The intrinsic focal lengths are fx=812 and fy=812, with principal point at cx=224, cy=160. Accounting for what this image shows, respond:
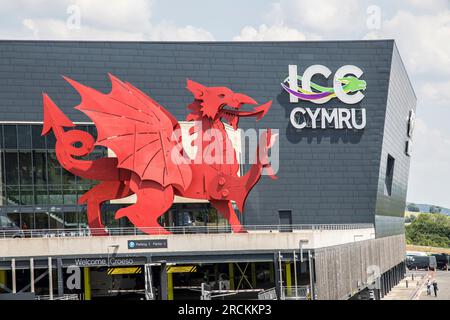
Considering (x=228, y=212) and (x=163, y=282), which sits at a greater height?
(x=228, y=212)

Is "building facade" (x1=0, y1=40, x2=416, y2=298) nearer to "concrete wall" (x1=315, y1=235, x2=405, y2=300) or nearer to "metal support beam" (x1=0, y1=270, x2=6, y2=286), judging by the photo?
"concrete wall" (x1=315, y1=235, x2=405, y2=300)

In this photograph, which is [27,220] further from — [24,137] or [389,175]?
[389,175]

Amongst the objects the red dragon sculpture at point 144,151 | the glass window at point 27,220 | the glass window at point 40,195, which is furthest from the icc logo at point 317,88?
the red dragon sculpture at point 144,151

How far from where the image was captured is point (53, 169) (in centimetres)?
6128

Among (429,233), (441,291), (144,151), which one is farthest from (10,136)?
(429,233)

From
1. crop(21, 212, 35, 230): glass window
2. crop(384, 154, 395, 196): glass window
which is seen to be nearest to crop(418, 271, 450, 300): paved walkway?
crop(384, 154, 395, 196): glass window

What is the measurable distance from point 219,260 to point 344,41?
34205mm

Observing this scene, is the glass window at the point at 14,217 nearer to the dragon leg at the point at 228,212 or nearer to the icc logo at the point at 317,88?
the dragon leg at the point at 228,212

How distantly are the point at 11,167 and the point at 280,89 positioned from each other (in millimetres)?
23694

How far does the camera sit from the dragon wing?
42.2 m

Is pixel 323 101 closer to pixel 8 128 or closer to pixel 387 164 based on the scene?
pixel 387 164

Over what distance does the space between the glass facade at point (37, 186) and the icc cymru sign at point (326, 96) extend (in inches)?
658

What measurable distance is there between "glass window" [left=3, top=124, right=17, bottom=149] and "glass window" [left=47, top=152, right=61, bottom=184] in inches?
108

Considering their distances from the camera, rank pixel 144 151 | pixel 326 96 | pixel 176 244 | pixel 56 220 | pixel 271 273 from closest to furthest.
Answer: pixel 176 244 → pixel 144 151 → pixel 271 273 → pixel 56 220 → pixel 326 96
